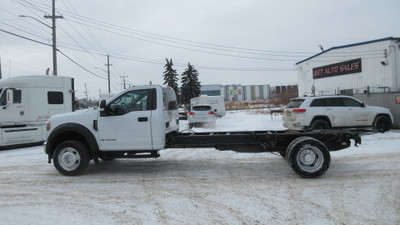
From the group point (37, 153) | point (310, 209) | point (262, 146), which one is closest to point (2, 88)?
point (37, 153)

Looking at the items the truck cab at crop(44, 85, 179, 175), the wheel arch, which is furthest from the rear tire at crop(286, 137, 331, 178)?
the wheel arch

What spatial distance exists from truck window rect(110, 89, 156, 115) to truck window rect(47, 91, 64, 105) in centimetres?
729

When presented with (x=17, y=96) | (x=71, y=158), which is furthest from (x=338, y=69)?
(x=71, y=158)

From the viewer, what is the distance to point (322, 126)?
12.1 m

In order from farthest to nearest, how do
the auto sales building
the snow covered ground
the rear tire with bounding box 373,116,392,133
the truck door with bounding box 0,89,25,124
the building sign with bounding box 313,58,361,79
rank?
the building sign with bounding box 313,58,361,79, the auto sales building, the rear tire with bounding box 373,116,392,133, the truck door with bounding box 0,89,25,124, the snow covered ground

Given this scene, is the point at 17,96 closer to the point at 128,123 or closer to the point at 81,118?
the point at 81,118

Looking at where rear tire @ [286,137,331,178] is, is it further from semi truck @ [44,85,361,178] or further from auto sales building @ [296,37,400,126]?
auto sales building @ [296,37,400,126]

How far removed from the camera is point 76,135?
281 inches

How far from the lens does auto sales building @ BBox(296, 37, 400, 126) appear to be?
92.3 ft

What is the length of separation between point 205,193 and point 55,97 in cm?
993

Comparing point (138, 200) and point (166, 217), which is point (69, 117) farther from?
point (166, 217)

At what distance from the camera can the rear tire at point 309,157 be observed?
20.5 ft

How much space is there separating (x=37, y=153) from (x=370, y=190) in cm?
1018

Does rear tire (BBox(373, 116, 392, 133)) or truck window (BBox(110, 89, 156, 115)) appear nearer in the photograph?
truck window (BBox(110, 89, 156, 115))
